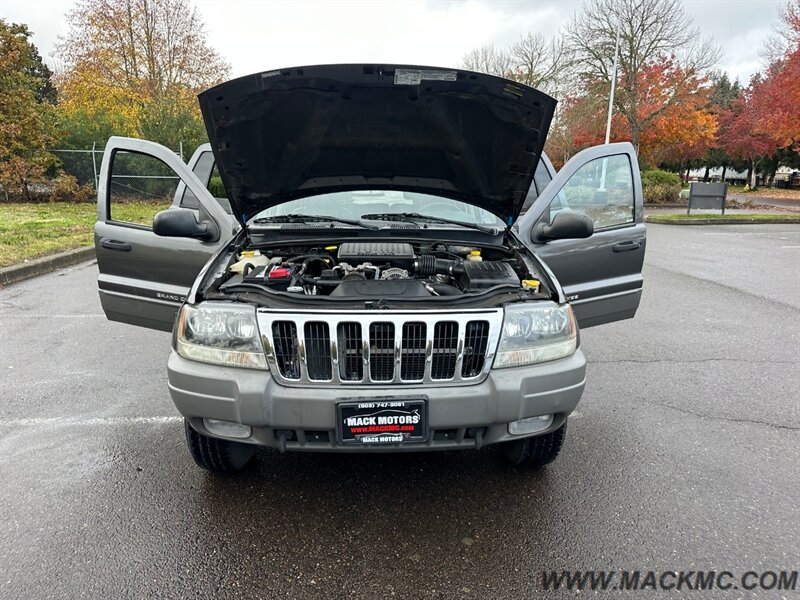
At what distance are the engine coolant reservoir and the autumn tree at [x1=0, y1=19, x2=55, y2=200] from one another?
16774mm

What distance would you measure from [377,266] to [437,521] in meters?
1.52

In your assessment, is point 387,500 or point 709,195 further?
point 709,195

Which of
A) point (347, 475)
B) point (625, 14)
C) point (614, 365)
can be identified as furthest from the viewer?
point (625, 14)

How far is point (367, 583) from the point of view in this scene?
2117mm

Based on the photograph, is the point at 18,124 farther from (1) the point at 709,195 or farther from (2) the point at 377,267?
(1) the point at 709,195

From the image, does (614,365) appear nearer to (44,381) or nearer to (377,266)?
(377,266)

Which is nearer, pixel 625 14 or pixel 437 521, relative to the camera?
pixel 437 521

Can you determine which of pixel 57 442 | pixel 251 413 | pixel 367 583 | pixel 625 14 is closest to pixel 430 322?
pixel 251 413

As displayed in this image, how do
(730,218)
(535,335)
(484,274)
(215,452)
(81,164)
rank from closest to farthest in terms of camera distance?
(535,335) → (215,452) → (484,274) → (730,218) → (81,164)

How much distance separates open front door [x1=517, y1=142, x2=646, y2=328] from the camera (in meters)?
3.82

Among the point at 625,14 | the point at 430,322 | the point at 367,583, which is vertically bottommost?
the point at 367,583

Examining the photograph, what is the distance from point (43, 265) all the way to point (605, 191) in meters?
8.07

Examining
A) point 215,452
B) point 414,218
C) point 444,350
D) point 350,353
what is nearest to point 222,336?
point 350,353

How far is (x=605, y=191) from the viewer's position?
4.24 m
